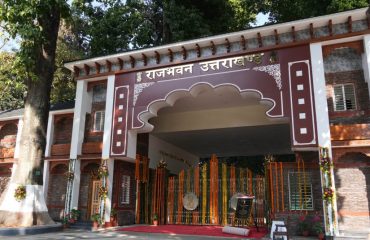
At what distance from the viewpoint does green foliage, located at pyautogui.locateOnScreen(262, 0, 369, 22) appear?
1519 centimetres

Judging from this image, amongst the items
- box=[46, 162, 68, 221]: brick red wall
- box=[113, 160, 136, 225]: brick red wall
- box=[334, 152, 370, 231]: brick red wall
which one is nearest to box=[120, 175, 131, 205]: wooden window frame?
box=[113, 160, 136, 225]: brick red wall

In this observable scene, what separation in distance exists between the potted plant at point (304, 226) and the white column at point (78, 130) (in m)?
8.30

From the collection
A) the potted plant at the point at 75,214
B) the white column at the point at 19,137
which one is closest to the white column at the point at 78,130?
the potted plant at the point at 75,214

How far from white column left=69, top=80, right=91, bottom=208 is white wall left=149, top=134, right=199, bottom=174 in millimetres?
3296

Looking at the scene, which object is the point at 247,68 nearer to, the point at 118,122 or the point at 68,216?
the point at 118,122

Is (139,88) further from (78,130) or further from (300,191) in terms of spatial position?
(300,191)

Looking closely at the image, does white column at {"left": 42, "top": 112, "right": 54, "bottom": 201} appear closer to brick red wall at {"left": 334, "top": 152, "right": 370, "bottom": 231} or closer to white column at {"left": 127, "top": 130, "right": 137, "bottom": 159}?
white column at {"left": 127, "top": 130, "right": 137, "bottom": 159}

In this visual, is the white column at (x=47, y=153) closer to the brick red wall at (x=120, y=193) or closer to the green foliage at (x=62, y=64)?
the brick red wall at (x=120, y=193)

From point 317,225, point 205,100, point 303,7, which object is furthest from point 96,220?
point 303,7

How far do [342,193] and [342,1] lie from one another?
878 centimetres

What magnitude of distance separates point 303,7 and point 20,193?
14.8 meters

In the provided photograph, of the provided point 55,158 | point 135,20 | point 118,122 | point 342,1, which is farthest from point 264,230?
point 135,20

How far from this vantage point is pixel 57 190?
50.8ft

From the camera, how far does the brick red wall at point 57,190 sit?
15.0 metres
